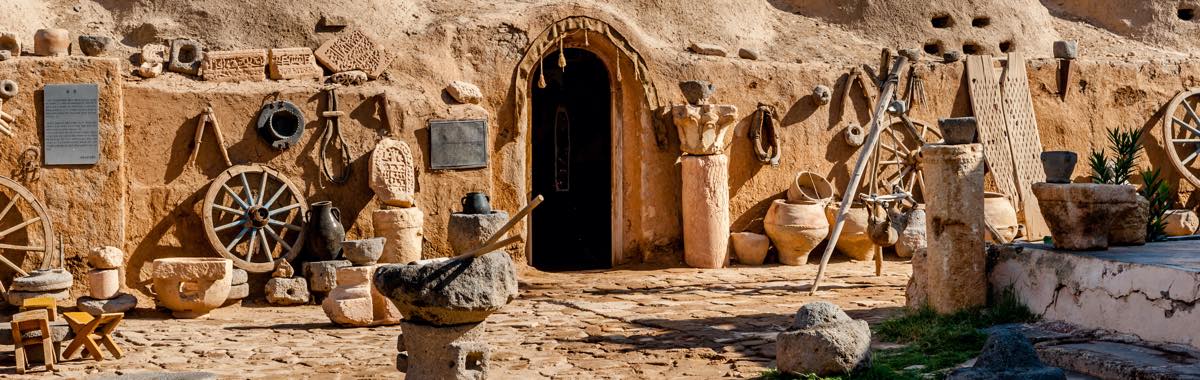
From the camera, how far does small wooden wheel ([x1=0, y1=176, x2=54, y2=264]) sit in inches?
427

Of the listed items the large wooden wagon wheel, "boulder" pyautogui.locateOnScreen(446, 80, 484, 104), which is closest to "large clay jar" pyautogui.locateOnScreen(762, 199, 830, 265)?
"boulder" pyautogui.locateOnScreen(446, 80, 484, 104)

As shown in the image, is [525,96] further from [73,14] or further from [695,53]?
[73,14]

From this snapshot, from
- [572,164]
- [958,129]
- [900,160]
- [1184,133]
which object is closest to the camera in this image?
[958,129]

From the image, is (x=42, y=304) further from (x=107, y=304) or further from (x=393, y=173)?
(x=393, y=173)

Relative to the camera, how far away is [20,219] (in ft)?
36.0

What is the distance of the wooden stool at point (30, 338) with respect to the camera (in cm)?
822

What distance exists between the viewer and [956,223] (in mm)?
8609

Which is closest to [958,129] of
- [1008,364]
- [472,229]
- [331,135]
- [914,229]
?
[1008,364]

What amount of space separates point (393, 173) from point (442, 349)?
5.31 meters

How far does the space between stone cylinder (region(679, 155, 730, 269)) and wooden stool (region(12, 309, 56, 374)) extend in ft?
22.9

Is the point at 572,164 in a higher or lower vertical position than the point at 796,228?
higher

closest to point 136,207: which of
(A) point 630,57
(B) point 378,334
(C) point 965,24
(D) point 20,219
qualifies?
(D) point 20,219

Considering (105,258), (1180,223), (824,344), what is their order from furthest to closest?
(1180,223) → (105,258) → (824,344)

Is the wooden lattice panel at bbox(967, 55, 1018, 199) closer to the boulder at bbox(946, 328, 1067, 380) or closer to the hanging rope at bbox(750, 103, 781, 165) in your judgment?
the hanging rope at bbox(750, 103, 781, 165)
